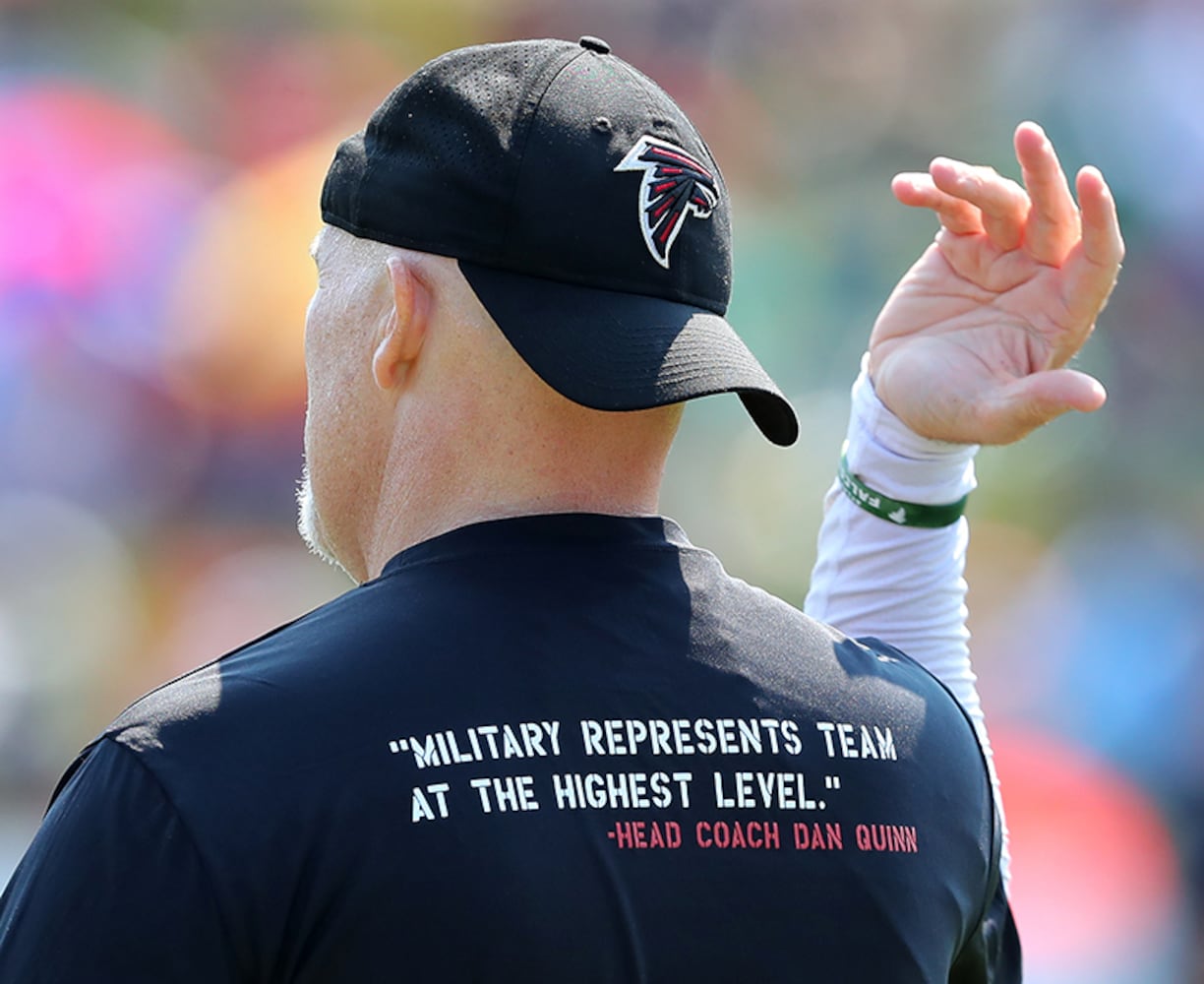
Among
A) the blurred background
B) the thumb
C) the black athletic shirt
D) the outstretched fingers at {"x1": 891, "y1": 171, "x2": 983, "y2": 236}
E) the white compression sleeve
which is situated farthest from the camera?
the blurred background

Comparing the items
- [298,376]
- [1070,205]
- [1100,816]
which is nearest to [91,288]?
[298,376]

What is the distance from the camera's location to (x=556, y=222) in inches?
37.2

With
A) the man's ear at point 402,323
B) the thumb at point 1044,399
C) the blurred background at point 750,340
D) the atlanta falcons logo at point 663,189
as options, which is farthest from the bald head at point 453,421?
the blurred background at point 750,340

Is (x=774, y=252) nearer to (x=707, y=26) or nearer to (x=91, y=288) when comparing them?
(x=707, y=26)

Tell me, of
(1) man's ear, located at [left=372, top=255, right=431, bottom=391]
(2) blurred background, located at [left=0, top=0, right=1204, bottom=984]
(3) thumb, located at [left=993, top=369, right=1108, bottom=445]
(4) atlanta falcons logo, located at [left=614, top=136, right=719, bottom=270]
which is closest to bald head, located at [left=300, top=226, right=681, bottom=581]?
(1) man's ear, located at [left=372, top=255, right=431, bottom=391]

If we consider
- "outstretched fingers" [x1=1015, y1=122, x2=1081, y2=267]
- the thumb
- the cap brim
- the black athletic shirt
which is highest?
"outstretched fingers" [x1=1015, y1=122, x2=1081, y2=267]

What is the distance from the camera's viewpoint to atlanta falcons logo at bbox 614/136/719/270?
3.17ft

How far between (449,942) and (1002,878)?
52cm

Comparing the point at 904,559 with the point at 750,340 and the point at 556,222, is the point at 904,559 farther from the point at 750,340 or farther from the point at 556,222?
the point at 750,340

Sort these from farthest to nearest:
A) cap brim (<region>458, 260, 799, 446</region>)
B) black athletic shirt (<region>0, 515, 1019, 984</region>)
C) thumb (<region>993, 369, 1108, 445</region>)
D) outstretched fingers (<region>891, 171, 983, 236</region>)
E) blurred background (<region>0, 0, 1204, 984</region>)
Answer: blurred background (<region>0, 0, 1204, 984</region>)
outstretched fingers (<region>891, 171, 983, 236</region>)
thumb (<region>993, 369, 1108, 445</region>)
cap brim (<region>458, 260, 799, 446</region>)
black athletic shirt (<region>0, 515, 1019, 984</region>)

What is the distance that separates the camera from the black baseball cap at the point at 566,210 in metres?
0.94

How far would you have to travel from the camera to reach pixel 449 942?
80 centimetres

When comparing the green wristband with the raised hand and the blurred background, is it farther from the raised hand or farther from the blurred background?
the blurred background

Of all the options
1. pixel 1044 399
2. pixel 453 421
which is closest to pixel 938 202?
pixel 1044 399
